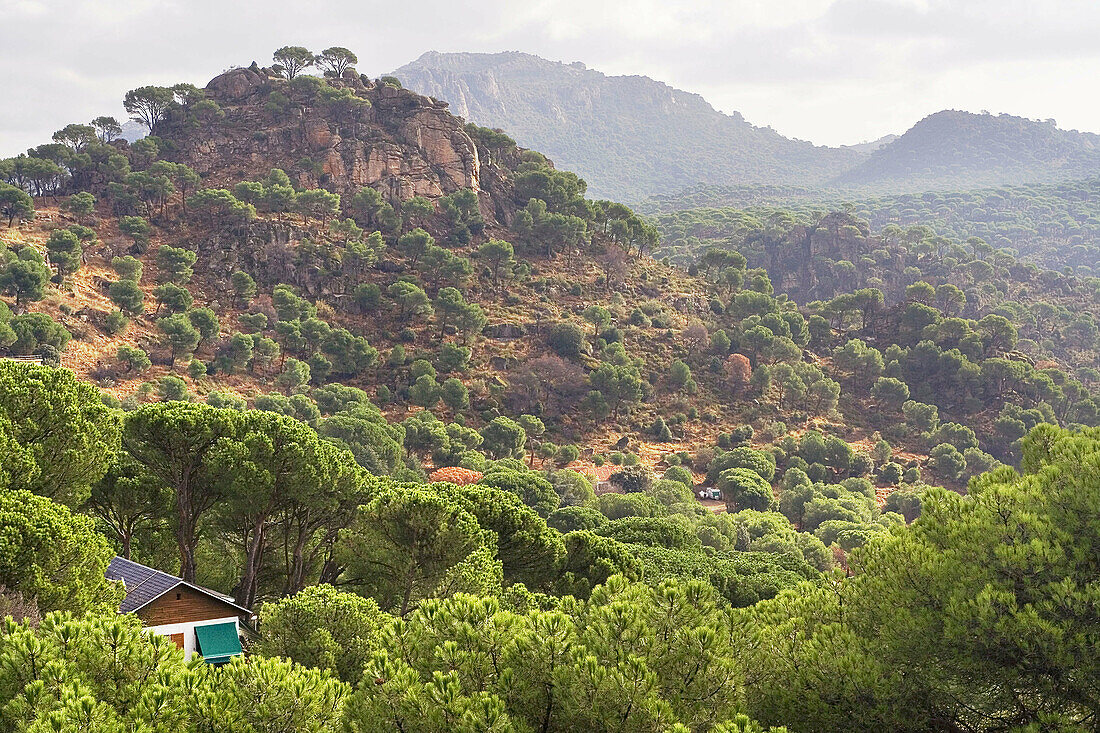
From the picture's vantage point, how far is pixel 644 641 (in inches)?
396

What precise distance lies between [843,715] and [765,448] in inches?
2578

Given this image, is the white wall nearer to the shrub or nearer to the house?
the house

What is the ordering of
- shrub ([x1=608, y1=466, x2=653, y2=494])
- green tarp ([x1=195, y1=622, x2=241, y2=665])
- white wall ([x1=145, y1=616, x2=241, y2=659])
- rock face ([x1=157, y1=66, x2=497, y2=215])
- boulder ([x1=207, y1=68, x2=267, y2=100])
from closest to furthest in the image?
white wall ([x1=145, y1=616, x2=241, y2=659]) → green tarp ([x1=195, y1=622, x2=241, y2=665]) → shrub ([x1=608, y1=466, x2=653, y2=494]) → rock face ([x1=157, y1=66, x2=497, y2=215]) → boulder ([x1=207, y1=68, x2=267, y2=100])

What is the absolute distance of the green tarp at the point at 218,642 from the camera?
19047 millimetres

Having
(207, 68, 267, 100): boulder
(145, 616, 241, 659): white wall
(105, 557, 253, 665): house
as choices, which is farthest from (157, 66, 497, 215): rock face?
(145, 616, 241, 659): white wall

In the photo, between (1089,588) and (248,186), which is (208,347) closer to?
(248,186)

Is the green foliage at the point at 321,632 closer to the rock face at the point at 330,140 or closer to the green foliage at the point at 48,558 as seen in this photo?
the green foliage at the point at 48,558

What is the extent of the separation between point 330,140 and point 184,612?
265 feet

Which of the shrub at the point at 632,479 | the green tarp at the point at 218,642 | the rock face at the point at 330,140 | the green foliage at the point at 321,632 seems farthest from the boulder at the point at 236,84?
the green foliage at the point at 321,632

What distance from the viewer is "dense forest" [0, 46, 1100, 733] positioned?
32.3ft

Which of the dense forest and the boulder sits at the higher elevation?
the boulder

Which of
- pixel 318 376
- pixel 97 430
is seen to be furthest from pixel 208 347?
pixel 97 430

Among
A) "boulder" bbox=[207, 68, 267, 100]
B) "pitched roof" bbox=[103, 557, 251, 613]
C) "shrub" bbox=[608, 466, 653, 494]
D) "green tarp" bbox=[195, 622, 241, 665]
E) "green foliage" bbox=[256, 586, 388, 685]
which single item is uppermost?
"boulder" bbox=[207, 68, 267, 100]

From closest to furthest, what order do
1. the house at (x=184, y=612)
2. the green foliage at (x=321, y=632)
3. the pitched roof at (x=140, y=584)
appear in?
1. the green foliage at (x=321, y=632)
2. the pitched roof at (x=140, y=584)
3. the house at (x=184, y=612)
